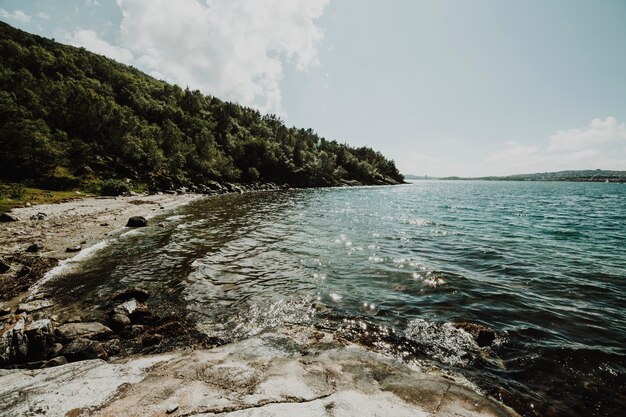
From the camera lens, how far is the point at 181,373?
668cm

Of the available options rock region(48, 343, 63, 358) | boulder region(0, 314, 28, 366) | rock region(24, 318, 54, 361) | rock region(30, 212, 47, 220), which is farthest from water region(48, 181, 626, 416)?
rock region(30, 212, 47, 220)

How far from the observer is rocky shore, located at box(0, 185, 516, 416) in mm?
5457

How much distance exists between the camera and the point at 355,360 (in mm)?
7797

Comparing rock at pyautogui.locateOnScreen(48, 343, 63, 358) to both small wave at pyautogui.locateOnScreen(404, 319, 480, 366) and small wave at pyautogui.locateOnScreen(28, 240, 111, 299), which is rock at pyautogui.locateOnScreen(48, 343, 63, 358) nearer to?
small wave at pyautogui.locateOnScreen(28, 240, 111, 299)

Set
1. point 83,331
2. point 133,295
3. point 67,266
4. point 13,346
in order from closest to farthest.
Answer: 1. point 13,346
2. point 83,331
3. point 133,295
4. point 67,266

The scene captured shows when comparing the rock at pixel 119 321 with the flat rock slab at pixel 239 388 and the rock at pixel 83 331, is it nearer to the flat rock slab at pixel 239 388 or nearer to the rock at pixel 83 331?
the rock at pixel 83 331

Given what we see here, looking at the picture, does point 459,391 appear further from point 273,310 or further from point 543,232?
point 543,232

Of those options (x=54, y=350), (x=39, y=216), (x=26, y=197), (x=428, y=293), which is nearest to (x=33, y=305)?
(x=54, y=350)

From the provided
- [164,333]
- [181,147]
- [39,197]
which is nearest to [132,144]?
[181,147]

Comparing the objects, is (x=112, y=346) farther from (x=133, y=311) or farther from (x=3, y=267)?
(x=3, y=267)

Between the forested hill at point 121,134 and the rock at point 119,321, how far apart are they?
54124 millimetres

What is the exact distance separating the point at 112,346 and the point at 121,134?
7420 centimetres

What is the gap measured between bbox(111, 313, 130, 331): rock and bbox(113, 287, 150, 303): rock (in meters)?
2.02

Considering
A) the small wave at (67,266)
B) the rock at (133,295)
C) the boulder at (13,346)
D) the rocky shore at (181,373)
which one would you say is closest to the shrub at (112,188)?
the small wave at (67,266)
